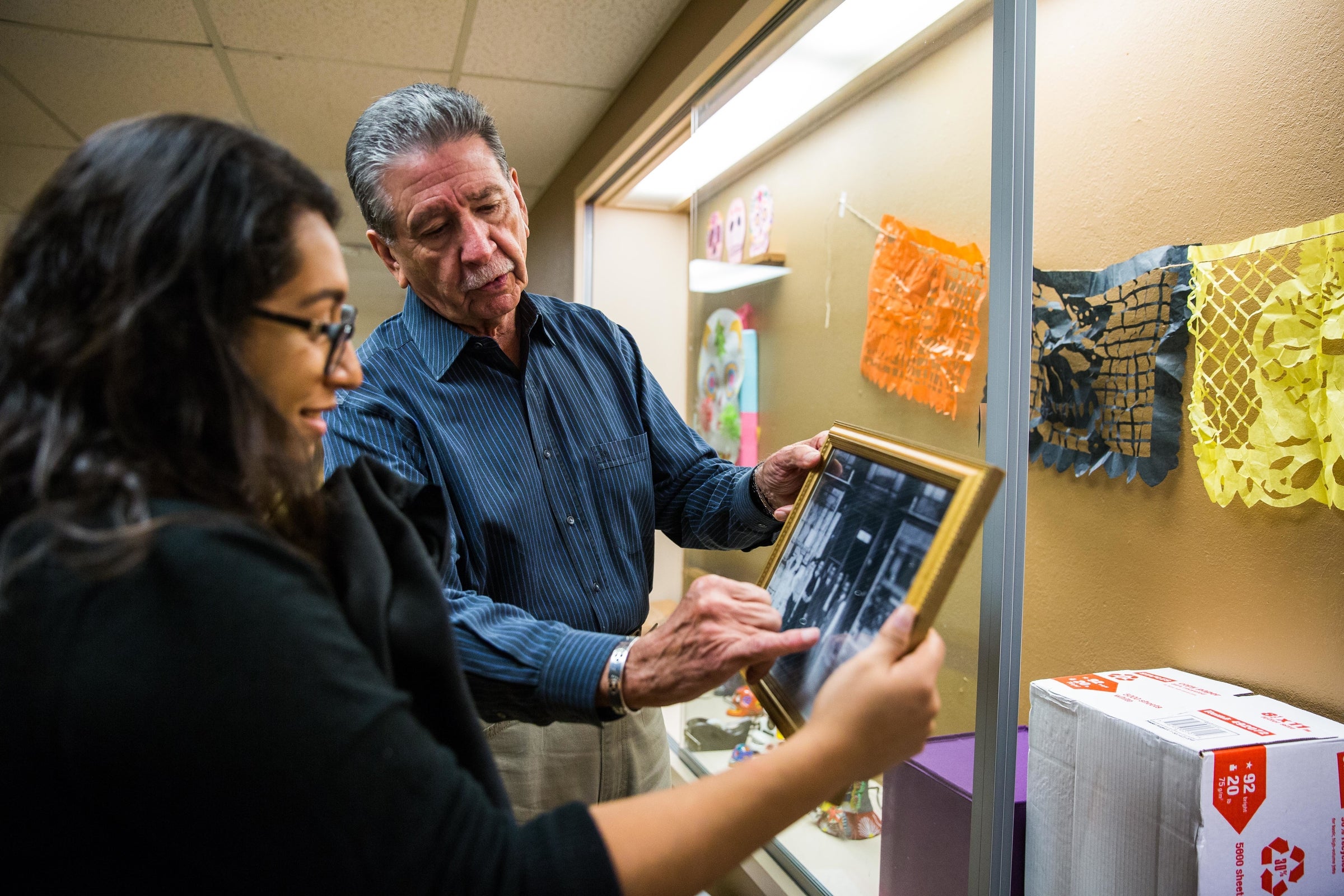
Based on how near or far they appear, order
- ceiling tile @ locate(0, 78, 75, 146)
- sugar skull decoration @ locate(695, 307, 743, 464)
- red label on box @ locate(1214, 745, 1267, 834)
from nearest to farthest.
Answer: red label on box @ locate(1214, 745, 1267, 834), sugar skull decoration @ locate(695, 307, 743, 464), ceiling tile @ locate(0, 78, 75, 146)

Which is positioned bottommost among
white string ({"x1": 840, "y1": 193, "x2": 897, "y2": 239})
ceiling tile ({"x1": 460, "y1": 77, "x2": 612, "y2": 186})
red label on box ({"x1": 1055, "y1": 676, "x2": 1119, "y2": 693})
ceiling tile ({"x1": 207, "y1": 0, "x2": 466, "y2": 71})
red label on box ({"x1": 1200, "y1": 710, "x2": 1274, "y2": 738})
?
red label on box ({"x1": 1055, "y1": 676, "x2": 1119, "y2": 693})

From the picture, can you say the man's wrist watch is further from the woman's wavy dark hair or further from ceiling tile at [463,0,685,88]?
ceiling tile at [463,0,685,88]

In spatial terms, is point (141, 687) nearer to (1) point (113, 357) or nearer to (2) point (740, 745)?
(1) point (113, 357)

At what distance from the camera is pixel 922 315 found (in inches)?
63.5

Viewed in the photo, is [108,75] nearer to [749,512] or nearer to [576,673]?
[749,512]

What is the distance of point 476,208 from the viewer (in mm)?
1363

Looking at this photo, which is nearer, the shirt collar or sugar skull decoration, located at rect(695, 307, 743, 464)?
the shirt collar

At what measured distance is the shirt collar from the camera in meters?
1.35

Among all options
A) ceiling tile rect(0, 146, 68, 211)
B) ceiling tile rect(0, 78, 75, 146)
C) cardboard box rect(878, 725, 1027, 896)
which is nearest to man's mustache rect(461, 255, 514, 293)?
cardboard box rect(878, 725, 1027, 896)

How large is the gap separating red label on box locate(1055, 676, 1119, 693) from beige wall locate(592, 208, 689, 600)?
8.99 ft

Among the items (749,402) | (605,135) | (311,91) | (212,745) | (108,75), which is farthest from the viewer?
(605,135)

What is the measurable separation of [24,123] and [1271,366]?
15.1 ft

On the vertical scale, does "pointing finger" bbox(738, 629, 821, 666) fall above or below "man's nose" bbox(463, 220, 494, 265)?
below

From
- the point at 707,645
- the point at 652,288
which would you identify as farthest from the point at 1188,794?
the point at 652,288
